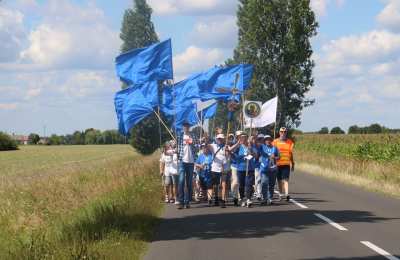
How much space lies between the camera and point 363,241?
10695mm

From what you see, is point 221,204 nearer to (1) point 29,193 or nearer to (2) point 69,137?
(1) point 29,193

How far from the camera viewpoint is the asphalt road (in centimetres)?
973

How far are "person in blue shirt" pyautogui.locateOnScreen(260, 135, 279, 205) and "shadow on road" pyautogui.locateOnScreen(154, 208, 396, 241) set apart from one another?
144 cm

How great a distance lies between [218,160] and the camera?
1691 centimetres

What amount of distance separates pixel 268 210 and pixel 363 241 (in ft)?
16.4

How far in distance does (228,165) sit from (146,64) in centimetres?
329

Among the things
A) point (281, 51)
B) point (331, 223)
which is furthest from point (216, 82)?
point (281, 51)

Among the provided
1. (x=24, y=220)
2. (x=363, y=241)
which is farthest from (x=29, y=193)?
→ (x=363, y=241)

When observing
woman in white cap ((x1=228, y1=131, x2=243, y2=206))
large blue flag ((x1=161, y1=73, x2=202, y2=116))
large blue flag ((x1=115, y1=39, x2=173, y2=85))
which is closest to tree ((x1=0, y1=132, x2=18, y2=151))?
large blue flag ((x1=161, y1=73, x2=202, y2=116))

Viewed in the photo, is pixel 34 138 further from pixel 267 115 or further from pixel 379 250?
pixel 379 250

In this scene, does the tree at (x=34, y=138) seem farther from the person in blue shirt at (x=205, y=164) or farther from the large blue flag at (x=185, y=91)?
the person in blue shirt at (x=205, y=164)

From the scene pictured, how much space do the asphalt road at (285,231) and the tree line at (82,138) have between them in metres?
137

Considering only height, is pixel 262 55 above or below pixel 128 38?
Answer: below

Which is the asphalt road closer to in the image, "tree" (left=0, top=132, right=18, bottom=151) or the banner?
the banner
